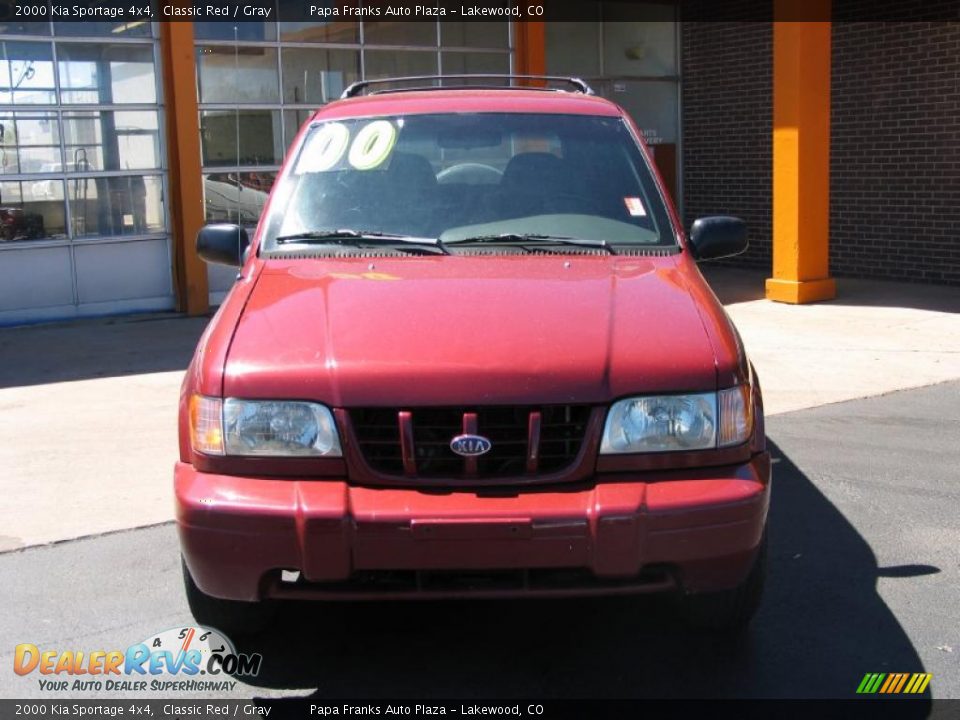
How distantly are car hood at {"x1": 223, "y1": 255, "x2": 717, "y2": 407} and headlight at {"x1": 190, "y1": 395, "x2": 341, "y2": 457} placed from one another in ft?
0.13

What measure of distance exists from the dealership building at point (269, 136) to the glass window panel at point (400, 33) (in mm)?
18

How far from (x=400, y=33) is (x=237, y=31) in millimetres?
1969

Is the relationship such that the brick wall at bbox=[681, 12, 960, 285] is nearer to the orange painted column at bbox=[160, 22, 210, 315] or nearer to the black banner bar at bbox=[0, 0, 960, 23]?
the black banner bar at bbox=[0, 0, 960, 23]

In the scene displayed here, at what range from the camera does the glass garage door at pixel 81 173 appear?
1113 cm

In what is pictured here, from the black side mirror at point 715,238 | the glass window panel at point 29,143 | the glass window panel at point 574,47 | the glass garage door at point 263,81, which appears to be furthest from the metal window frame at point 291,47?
the black side mirror at point 715,238

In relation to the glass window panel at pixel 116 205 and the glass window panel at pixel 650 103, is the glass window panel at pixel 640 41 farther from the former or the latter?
the glass window panel at pixel 116 205

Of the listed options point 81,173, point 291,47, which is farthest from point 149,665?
point 291,47

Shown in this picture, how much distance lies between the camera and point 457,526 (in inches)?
127

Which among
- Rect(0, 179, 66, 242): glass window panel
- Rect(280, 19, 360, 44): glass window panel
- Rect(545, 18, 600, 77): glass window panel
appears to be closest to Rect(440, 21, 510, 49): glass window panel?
Rect(280, 19, 360, 44): glass window panel

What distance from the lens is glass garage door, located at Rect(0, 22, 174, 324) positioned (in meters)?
11.1

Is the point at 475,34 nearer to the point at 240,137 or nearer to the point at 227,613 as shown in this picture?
the point at 240,137

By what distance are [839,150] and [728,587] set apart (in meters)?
11.8

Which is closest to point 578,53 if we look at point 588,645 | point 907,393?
point 907,393

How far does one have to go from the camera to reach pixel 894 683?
12.2 feet
